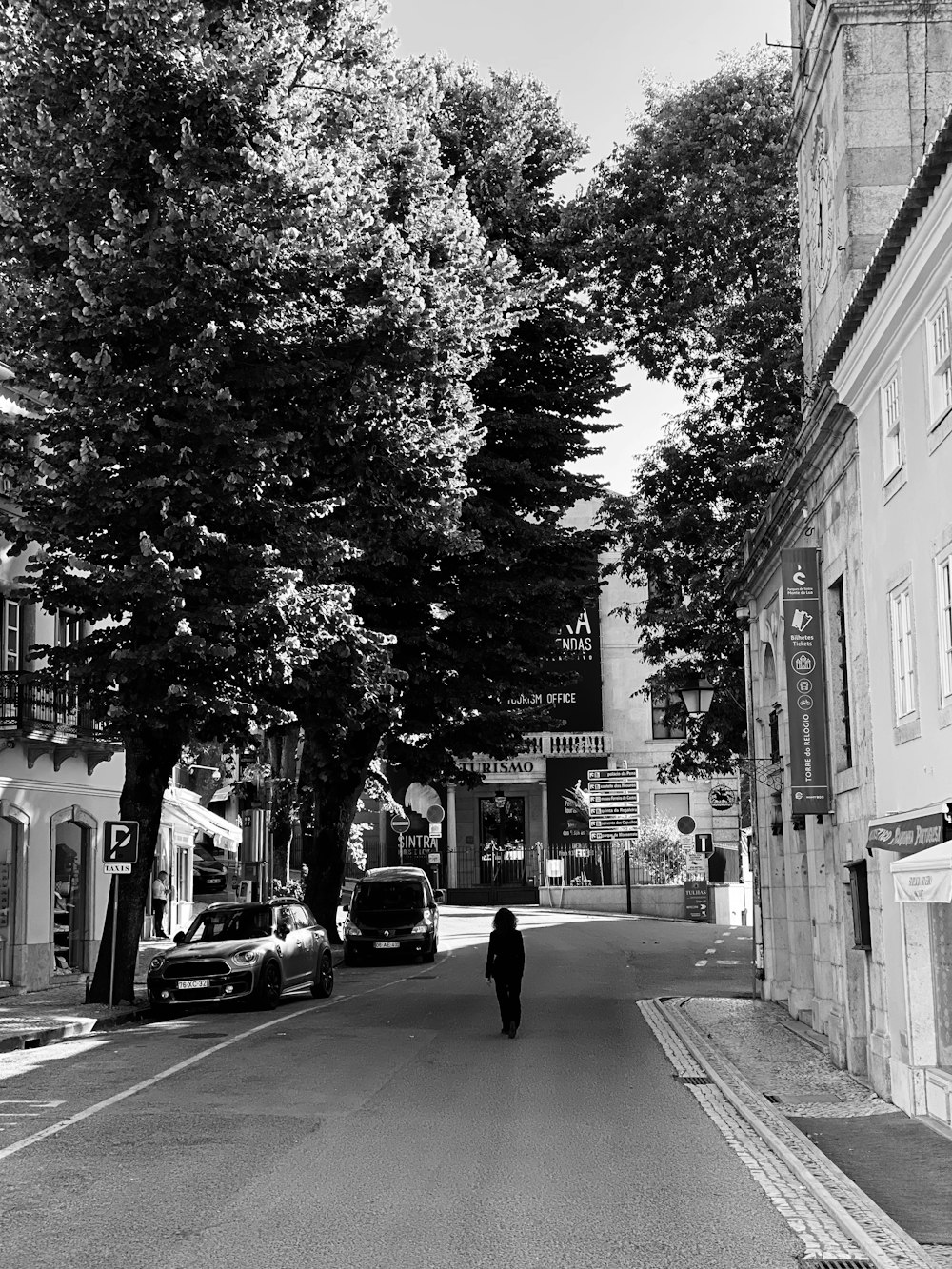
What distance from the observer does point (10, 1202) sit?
898cm

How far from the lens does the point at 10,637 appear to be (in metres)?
26.8

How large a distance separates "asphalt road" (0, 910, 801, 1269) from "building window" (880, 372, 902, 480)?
6223 millimetres

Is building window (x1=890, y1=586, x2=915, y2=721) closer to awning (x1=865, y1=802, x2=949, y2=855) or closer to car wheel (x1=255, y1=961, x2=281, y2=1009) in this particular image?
awning (x1=865, y1=802, x2=949, y2=855)

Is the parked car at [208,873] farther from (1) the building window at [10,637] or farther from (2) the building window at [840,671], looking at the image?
(2) the building window at [840,671]

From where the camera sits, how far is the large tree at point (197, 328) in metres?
19.7

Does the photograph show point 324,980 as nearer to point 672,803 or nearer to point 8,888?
point 8,888

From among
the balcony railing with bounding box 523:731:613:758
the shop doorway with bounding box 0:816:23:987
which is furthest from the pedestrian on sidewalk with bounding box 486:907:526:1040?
the balcony railing with bounding box 523:731:613:758

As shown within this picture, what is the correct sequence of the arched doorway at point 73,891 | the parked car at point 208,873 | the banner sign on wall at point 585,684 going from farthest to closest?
the banner sign on wall at point 585,684 < the parked car at point 208,873 < the arched doorway at point 73,891

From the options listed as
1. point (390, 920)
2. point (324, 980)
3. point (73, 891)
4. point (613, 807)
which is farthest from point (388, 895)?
point (613, 807)

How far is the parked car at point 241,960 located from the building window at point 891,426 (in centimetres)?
1205

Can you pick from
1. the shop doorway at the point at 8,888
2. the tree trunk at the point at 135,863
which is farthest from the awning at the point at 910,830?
the shop doorway at the point at 8,888

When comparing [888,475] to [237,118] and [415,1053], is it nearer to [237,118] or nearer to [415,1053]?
[415,1053]

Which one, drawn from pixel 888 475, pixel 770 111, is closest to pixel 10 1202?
pixel 888 475

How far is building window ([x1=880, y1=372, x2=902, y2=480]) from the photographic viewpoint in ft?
45.6
